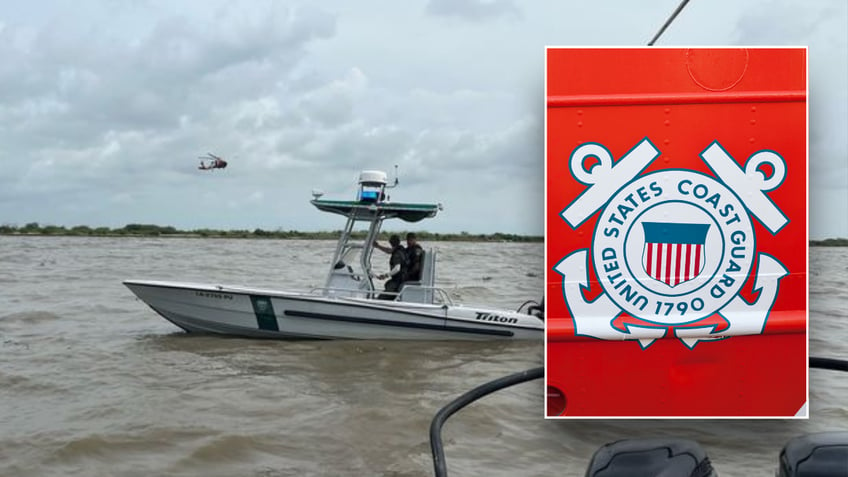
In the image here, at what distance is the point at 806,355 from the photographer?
5.11 feet

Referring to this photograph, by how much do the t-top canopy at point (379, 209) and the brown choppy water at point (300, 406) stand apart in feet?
5.27

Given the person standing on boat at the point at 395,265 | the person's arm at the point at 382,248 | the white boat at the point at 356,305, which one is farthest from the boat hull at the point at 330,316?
the person's arm at the point at 382,248

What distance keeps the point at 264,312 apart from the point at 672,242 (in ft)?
28.5

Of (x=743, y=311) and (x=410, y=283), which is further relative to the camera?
(x=410, y=283)

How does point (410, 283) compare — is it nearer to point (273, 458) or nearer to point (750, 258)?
point (273, 458)

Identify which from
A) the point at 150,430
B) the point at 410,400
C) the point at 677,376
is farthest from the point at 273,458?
the point at 677,376

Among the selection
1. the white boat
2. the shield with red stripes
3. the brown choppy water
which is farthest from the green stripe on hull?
the shield with red stripes

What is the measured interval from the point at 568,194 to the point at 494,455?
396 centimetres

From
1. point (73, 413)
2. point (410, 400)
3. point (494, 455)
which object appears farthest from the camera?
point (410, 400)

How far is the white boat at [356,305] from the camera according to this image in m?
9.62

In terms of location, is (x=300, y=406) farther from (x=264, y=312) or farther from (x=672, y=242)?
(x=672, y=242)

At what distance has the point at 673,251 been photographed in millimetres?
1455

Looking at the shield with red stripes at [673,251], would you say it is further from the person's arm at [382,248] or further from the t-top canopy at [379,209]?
the person's arm at [382,248]

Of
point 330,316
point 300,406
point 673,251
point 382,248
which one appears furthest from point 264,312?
point 673,251
